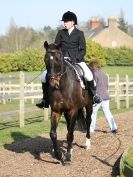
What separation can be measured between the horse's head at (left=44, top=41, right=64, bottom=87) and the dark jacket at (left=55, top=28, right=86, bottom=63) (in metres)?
0.86

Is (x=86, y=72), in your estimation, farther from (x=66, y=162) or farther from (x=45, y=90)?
(x=66, y=162)

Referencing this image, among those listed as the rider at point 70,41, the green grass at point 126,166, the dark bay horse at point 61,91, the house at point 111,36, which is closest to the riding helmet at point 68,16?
the rider at point 70,41

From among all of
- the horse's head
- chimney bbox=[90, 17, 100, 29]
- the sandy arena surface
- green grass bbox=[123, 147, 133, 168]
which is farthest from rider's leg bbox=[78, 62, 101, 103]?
chimney bbox=[90, 17, 100, 29]

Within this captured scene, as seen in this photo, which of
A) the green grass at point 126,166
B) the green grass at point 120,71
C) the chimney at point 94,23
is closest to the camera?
the green grass at point 126,166

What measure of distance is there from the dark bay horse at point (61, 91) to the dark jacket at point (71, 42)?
13.8 inches

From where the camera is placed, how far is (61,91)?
30.2ft

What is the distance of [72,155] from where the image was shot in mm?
10188

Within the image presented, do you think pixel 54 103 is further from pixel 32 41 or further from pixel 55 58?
pixel 32 41

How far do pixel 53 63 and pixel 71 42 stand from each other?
47.3 inches

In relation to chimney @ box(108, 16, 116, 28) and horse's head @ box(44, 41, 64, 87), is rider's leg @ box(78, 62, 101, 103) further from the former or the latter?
chimney @ box(108, 16, 116, 28)

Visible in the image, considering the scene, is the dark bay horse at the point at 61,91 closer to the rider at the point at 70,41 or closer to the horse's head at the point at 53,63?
the horse's head at the point at 53,63

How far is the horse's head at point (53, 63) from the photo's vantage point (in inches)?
342

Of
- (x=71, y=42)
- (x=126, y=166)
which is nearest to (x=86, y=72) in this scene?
(x=71, y=42)

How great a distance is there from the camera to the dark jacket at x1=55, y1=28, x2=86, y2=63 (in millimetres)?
9742
